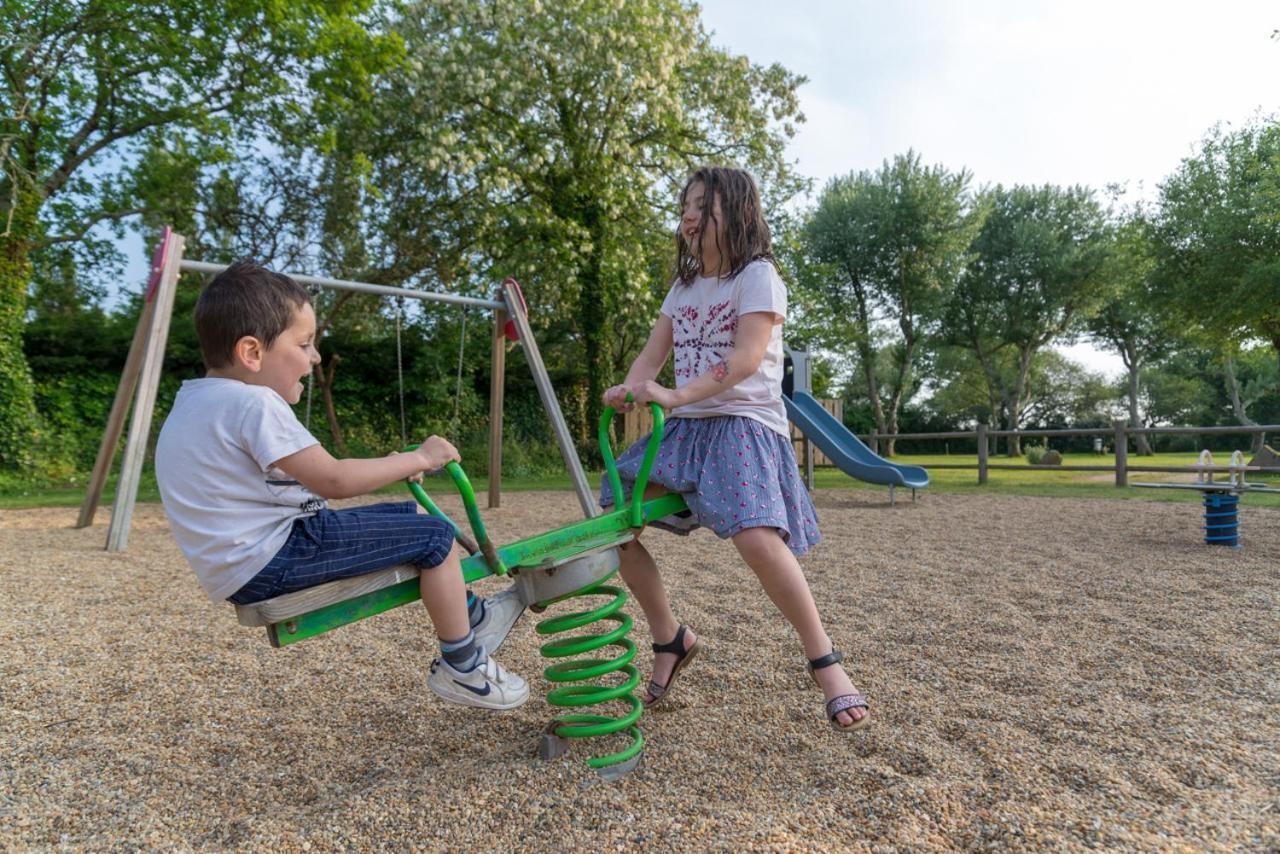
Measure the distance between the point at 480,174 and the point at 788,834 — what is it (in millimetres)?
13381

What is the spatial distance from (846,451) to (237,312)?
9.50 metres

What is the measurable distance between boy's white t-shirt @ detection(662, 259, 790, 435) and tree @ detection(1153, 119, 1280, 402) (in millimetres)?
17850

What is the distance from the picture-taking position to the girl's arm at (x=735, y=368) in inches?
85.2

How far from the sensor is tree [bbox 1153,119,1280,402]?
16.0 m

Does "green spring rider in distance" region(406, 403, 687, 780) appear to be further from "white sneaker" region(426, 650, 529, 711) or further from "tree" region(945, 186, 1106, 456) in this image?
"tree" region(945, 186, 1106, 456)

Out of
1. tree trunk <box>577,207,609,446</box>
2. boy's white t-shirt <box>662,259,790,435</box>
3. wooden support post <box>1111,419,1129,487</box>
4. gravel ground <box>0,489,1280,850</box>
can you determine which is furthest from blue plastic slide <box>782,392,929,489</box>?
boy's white t-shirt <box>662,259,790,435</box>

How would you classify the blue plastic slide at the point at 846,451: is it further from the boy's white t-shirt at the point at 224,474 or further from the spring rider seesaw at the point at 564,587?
the boy's white t-shirt at the point at 224,474

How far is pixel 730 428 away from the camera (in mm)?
2283

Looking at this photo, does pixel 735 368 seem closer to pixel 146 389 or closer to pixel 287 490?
pixel 287 490

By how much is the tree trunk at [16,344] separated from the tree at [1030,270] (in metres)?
25.3

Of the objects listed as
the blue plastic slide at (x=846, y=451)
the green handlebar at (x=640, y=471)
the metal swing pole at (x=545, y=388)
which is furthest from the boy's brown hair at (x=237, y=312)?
the blue plastic slide at (x=846, y=451)

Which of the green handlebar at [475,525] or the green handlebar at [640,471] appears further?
the green handlebar at [640,471]

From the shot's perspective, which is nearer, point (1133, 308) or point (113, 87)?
point (113, 87)

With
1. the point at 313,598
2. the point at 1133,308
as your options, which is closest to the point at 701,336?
the point at 313,598
